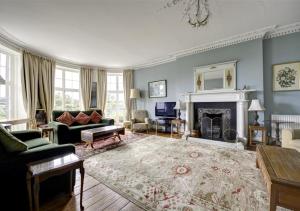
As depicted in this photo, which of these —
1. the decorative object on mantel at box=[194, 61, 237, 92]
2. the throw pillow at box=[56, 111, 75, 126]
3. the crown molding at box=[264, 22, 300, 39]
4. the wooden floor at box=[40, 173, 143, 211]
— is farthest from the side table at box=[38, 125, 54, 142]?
the crown molding at box=[264, 22, 300, 39]

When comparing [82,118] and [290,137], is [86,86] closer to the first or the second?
[82,118]

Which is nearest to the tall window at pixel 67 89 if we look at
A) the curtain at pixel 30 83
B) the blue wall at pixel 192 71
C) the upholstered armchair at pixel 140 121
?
the curtain at pixel 30 83

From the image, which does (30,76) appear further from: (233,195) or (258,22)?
(258,22)

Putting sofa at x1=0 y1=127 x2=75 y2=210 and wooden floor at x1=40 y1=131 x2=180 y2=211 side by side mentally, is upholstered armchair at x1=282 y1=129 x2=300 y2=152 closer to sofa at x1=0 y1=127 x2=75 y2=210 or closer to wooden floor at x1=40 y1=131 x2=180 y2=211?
wooden floor at x1=40 y1=131 x2=180 y2=211

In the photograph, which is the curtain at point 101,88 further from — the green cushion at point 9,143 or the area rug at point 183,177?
the green cushion at point 9,143

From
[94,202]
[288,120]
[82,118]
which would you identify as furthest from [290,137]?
[82,118]

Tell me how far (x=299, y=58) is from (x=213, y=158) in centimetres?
312

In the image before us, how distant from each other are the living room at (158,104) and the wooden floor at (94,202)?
1 cm

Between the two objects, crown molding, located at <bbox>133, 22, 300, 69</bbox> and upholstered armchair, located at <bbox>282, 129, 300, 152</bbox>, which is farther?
crown molding, located at <bbox>133, 22, 300, 69</bbox>

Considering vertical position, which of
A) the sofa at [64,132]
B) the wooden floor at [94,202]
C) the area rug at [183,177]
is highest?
the sofa at [64,132]

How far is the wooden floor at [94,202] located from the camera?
1.58 m

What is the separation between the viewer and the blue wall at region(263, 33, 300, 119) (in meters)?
3.40

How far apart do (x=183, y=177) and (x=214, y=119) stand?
2678 millimetres

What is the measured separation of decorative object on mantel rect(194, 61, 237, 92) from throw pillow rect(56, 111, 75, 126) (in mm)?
4079
